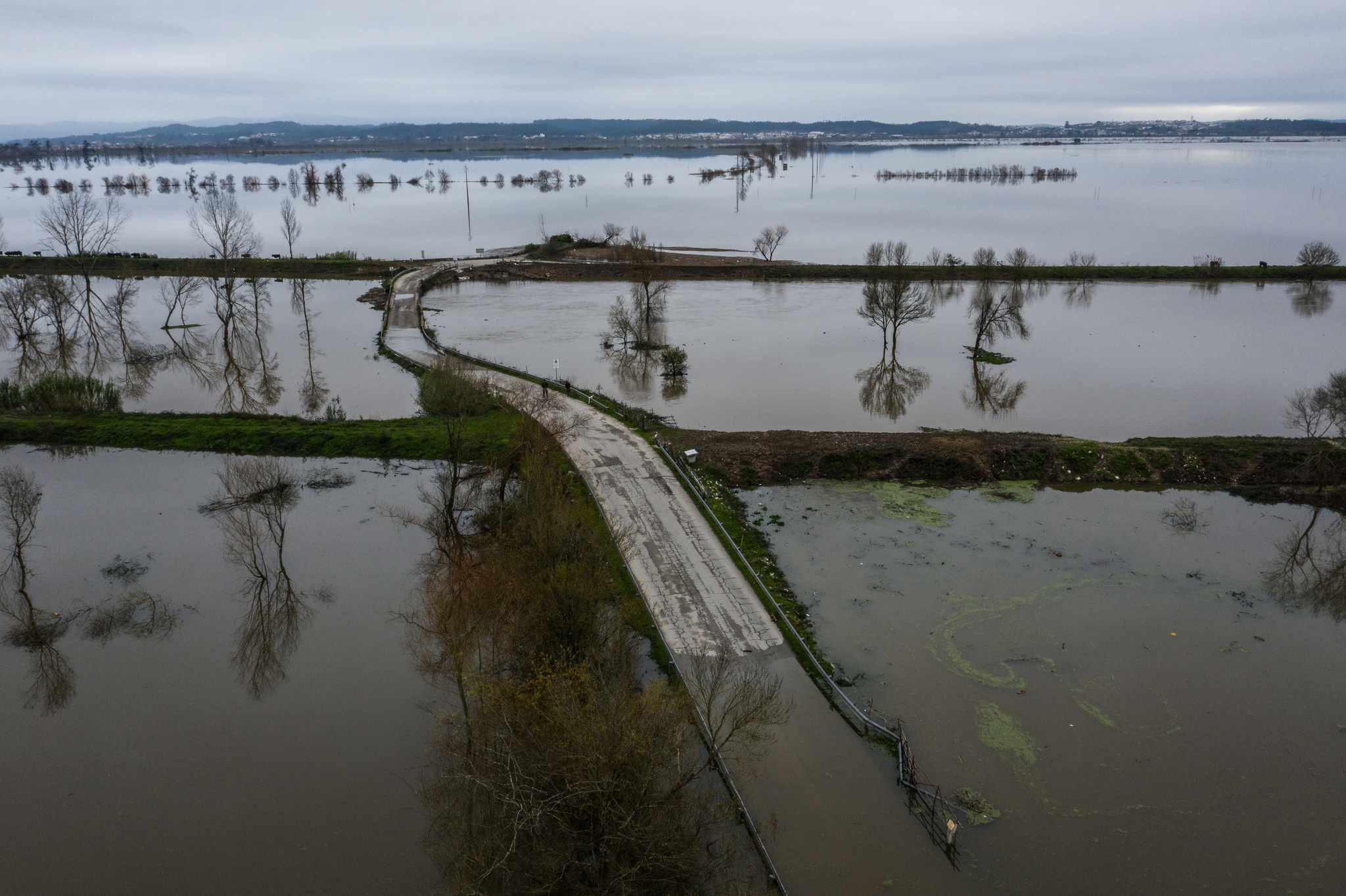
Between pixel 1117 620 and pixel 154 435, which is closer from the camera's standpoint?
pixel 1117 620

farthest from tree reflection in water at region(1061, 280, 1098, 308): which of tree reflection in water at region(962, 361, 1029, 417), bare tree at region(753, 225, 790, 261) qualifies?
bare tree at region(753, 225, 790, 261)

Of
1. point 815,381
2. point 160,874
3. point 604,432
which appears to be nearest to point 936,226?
point 815,381

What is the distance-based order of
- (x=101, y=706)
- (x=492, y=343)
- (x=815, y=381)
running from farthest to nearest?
(x=492, y=343), (x=815, y=381), (x=101, y=706)

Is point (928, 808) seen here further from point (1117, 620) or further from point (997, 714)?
point (1117, 620)

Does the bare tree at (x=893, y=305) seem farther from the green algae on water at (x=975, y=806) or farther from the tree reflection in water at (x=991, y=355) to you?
the green algae on water at (x=975, y=806)

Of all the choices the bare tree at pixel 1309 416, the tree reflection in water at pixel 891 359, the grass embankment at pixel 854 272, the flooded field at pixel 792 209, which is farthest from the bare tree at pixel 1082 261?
the bare tree at pixel 1309 416

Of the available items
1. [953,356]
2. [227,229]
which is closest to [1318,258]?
[953,356]
